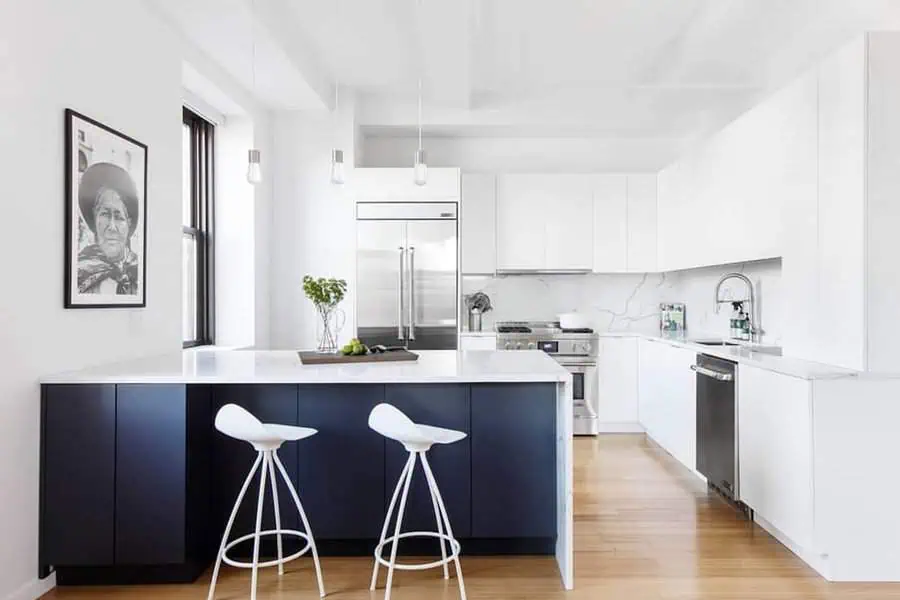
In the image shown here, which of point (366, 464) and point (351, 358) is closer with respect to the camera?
point (366, 464)

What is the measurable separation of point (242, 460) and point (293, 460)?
Result: 0.75ft

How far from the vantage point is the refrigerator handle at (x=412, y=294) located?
525 centimetres

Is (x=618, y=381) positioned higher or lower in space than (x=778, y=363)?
lower

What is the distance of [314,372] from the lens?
2729 mm

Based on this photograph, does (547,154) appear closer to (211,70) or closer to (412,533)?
(211,70)

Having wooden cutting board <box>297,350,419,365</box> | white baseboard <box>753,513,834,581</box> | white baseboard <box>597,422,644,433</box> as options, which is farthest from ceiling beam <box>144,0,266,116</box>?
white baseboard <box>753,513,834,581</box>

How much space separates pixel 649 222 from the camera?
5746mm

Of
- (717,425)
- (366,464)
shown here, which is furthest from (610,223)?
(366,464)

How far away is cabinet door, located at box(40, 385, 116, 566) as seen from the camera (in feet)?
8.53

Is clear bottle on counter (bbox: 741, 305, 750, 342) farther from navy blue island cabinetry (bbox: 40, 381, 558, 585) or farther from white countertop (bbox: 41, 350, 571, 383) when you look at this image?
navy blue island cabinetry (bbox: 40, 381, 558, 585)

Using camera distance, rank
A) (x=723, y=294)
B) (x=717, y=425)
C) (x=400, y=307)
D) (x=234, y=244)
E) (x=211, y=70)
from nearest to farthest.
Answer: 1. (x=717, y=425)
2. (x=211, y=70)
3. (x=234, y=244)
4. (x=723, y=294)
5. (x=400, y=307)

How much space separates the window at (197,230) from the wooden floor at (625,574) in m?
2.25

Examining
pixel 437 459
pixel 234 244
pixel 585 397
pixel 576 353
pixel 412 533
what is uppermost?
pixel 234 244

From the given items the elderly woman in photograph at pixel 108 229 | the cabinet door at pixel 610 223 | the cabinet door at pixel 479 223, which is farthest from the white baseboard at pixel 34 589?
the cabinet door at pixel 610 223
